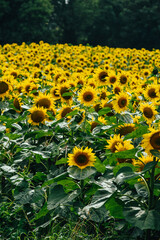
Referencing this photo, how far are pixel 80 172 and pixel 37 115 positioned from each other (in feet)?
4.11

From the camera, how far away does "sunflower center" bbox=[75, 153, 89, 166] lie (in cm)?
229

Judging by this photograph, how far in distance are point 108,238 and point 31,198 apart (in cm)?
70

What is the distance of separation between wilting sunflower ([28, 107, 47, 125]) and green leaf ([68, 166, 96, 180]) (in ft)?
3.81

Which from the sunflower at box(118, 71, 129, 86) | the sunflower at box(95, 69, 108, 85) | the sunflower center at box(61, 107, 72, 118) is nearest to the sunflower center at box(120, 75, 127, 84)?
the sunflower at box(118, 71, 129, 86)

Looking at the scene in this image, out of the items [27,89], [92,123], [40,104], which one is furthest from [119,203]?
[27,89]

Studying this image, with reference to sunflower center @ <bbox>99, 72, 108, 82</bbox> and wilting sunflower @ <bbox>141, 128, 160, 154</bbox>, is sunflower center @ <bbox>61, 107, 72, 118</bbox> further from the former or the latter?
wilting sunflower @ <bbox>141, 128, 160, 154</bbox>

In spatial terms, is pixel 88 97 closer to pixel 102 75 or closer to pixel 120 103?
pixel 120 103

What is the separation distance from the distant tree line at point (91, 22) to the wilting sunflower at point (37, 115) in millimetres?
27166

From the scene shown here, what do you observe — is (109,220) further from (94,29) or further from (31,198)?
(94,29)

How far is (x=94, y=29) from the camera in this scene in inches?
1412

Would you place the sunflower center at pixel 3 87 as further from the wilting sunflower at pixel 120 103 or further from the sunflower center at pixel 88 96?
the wilting sunflower at pixel 120 103

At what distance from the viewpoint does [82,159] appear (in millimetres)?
2299

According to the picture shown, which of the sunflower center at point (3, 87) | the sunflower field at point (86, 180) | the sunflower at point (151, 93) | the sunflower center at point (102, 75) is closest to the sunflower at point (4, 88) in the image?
the sunflower center at point (3, 87)

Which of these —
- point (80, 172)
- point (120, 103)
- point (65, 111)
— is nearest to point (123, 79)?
point (120, 103)
